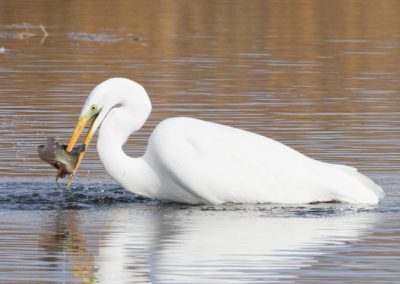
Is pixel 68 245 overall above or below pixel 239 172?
below

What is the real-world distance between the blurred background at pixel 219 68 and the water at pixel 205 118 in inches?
1.8

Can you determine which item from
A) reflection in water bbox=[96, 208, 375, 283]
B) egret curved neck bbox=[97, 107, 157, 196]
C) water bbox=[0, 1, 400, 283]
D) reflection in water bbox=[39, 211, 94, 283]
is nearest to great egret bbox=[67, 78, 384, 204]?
egret curved neck bbox=[97, 107, 157, 196]

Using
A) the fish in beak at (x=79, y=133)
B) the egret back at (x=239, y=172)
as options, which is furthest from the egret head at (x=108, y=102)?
the egret back at (x=239, y=172)

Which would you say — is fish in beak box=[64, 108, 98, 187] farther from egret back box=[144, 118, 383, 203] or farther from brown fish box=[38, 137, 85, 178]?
egret back box=[144, 118, 383, 203]

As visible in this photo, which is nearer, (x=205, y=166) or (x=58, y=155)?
(x=58, y=155)

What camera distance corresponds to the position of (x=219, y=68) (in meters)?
25.2

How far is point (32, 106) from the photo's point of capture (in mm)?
20125

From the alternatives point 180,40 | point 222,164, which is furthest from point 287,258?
point 180,40

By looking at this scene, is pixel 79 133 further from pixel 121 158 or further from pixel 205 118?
pixel 205 118

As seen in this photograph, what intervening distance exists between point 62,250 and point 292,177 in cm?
286

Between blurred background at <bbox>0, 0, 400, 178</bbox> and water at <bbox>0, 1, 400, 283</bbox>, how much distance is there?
Result: 0.15 feet

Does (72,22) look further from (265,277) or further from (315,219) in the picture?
(265,277)

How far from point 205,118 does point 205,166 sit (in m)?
5.55

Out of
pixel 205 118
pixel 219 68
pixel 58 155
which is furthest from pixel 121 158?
pixel 219 68
